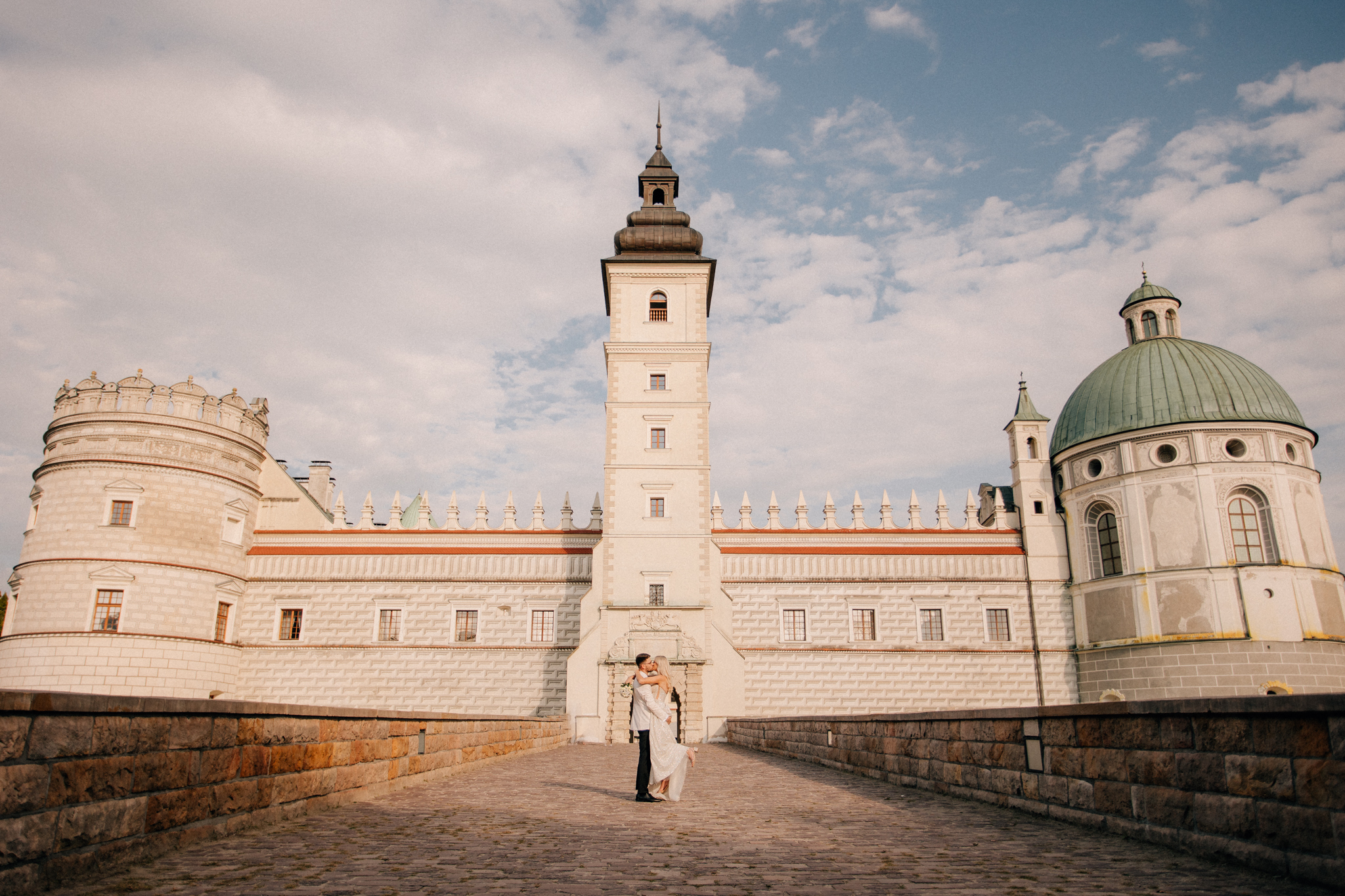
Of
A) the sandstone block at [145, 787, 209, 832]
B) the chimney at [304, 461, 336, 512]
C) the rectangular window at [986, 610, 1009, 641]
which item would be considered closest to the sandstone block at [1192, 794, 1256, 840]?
the sandstone block at [145, 787, 209, 832]

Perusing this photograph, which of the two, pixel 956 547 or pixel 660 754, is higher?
pixel 956 547

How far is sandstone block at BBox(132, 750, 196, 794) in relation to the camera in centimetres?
469

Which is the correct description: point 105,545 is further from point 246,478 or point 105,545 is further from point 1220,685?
point 1220,685

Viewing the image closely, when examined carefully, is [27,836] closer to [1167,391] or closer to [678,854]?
[678,854]

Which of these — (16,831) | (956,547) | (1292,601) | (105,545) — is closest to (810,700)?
(956,547)

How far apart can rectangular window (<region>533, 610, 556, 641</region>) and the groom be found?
20.1 metres

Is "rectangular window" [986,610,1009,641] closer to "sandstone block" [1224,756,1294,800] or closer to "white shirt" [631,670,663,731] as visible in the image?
"white shirt" [631,670,663,731]

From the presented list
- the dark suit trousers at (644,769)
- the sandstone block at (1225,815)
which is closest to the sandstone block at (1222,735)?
the sandstone block at (1225,815)

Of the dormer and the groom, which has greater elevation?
the dormer

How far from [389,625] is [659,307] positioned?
14.3 metres

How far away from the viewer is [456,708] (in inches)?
1087

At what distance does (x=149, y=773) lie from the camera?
4.76 metres

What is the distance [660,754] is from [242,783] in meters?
3.87

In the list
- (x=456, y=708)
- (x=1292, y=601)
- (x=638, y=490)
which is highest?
(x=638, y=490)
